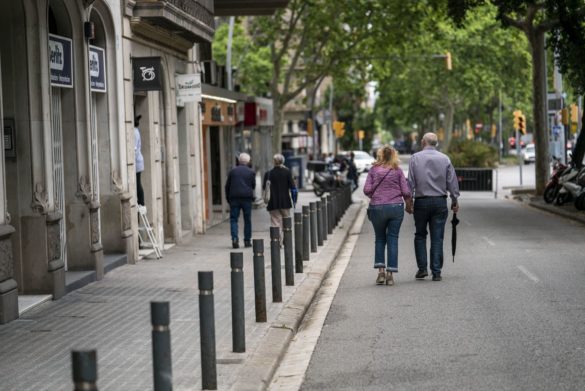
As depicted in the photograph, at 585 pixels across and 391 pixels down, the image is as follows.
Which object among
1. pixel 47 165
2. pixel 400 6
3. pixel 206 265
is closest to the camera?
pixel 47 165

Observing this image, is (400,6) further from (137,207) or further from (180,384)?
(180,384)

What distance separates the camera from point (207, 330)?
8.16 metres

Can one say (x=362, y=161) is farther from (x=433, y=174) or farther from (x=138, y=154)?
(x=433, y=174)

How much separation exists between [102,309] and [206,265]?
5100mm

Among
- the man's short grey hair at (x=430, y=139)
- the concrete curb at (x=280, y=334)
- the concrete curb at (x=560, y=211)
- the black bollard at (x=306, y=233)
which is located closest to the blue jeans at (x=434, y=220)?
the man's short grey hair at (x=430, y=139)

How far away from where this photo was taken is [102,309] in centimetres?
1270

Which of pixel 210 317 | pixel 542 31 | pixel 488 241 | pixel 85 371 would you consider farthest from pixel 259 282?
pixel 542 31

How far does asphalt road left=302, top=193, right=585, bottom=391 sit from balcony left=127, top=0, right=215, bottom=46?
16.0 feet

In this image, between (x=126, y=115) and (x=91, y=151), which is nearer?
(x=91, y=151)

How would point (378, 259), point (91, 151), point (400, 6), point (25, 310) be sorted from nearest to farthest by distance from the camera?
point (25, 310) → point (378, 259) → point (91, 151) → point (400, 6)

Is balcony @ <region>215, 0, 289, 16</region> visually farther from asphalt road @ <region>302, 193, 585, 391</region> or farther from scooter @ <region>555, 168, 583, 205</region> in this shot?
asphalt road @ <region>302, 193, 585, 391</region>

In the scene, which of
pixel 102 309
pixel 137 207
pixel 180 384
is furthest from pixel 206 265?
pixel 180 384

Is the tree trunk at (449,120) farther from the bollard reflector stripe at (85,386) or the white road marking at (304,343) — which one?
the bollard reflector stripe at (85,386)

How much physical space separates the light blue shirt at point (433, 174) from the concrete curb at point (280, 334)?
172cm
